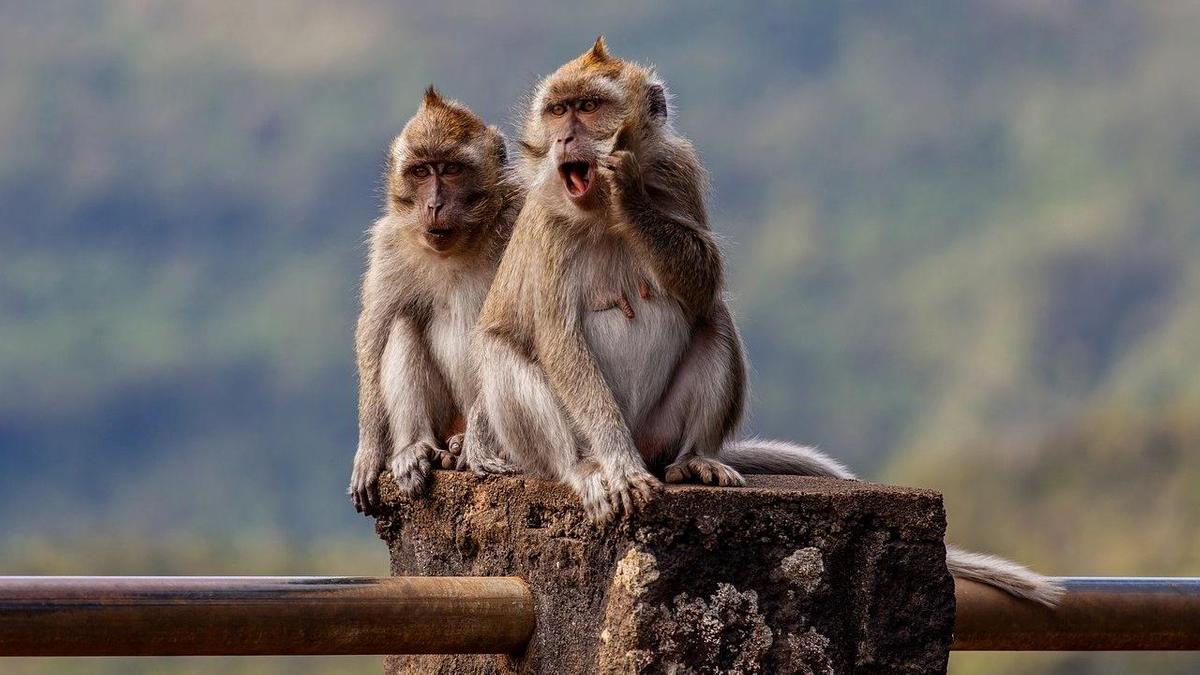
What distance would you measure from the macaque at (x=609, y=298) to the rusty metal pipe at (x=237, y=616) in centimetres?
83

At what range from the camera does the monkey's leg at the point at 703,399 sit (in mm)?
4500

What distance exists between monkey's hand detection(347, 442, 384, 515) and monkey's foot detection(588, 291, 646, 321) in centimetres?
136

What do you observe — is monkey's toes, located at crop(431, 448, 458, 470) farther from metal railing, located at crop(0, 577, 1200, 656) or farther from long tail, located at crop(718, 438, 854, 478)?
metal railing, located at crop(0, 577, 1200, 656)

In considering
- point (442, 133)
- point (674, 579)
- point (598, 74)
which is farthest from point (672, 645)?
point (442, 133)

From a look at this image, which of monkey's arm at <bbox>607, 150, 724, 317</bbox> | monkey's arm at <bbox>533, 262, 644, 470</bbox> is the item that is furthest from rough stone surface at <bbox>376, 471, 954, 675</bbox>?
monkey's arm at <bbox>607, 150, 724, 317</bbox>

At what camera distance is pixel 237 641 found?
10.8 feet

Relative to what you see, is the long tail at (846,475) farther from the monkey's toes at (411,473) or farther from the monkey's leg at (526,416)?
the monkey's toes at (411,473)

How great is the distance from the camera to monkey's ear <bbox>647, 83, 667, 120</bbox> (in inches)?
183

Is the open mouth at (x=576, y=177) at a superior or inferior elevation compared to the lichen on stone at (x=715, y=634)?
superior

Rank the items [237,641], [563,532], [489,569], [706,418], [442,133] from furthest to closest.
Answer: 1. [442,133]
2. [706,418]
3. [489,569]
4. [563,532]
5. [237,641]

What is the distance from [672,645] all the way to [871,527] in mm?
578

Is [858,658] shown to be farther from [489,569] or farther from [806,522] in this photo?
[489,569]

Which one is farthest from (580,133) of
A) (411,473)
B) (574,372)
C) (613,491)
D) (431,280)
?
(431,280)

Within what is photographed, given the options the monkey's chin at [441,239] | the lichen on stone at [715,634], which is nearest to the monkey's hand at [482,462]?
the monkey's chin at [441,239]
